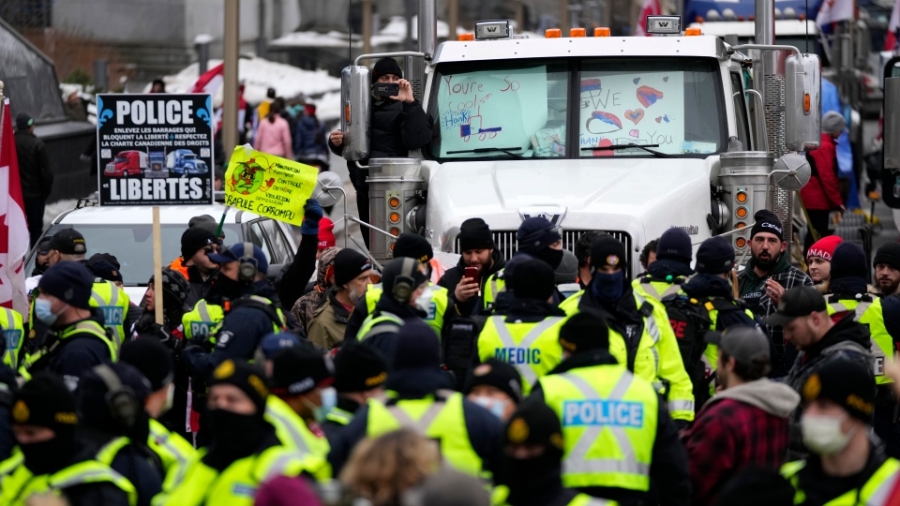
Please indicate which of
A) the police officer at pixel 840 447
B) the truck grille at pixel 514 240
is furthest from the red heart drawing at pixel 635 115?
the police officer at pixel 840 447

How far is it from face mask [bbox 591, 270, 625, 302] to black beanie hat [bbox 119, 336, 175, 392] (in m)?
2.51

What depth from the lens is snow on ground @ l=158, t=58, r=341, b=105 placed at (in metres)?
40.6

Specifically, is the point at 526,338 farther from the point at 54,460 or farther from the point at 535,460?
the point at 54,460

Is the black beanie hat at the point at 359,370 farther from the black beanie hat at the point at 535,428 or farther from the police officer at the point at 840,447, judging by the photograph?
the police officer at the point at 840,447

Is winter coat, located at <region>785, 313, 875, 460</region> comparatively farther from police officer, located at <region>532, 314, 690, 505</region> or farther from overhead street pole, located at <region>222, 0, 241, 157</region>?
overhead street pole, located at <region>222, 0, 241, 157</region>

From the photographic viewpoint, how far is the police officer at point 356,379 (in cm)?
571

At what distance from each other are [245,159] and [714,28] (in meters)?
14.0

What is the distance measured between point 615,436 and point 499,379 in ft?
1.56

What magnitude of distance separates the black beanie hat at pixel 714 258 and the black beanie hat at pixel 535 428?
3.43 meters

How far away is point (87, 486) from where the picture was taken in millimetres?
5031

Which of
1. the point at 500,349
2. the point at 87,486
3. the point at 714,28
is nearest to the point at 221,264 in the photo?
the point at 500,349

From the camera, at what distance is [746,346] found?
6.15 metres

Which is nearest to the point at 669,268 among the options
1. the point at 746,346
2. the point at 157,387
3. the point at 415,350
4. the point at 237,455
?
the point at 746,346

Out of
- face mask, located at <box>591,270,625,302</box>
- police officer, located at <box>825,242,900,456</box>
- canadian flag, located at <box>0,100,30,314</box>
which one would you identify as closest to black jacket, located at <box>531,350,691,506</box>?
face mask, located at <box>591,270,625,302</box>
